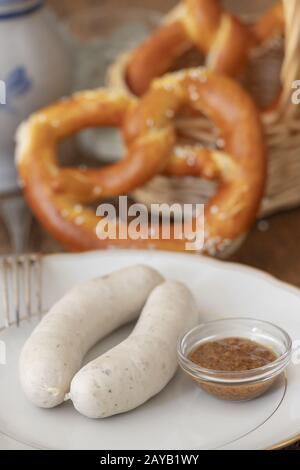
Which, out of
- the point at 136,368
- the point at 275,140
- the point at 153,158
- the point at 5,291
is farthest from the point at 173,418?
the point at 275,140

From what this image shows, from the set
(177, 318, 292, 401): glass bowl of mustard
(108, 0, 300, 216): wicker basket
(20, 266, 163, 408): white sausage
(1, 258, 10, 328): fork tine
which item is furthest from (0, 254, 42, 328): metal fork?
(108, 0, 300, 216): wicker basket

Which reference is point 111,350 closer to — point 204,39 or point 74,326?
point 74,326

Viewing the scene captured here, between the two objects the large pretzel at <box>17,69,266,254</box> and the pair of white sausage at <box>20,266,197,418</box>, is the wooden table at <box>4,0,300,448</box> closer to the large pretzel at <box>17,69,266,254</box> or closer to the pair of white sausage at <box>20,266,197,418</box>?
the large pretzel at <box>17,69,266,254</box>

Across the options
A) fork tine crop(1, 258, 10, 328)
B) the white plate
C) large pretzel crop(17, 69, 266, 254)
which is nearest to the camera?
the white plate
